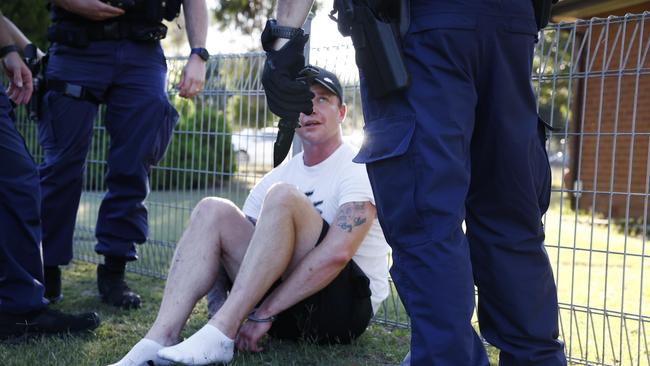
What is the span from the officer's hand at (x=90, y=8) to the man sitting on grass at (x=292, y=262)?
1084mm

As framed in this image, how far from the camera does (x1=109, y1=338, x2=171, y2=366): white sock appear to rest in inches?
95.4

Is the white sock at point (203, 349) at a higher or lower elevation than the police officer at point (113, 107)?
lower

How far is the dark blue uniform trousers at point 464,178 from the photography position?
172cm

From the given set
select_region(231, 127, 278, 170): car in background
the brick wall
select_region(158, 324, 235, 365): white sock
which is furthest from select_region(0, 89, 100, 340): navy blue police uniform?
the brick wall

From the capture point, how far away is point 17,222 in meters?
2.83

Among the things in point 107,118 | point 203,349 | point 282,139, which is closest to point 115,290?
point 107,118

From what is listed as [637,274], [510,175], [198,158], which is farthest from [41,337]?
[637,274]

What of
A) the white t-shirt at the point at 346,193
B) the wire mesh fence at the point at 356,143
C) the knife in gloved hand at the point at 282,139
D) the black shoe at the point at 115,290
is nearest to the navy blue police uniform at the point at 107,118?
the black shoe at the point at 115,290

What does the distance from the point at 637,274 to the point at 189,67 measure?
11.3ft

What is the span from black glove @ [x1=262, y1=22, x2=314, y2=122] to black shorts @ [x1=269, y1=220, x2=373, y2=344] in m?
1.00

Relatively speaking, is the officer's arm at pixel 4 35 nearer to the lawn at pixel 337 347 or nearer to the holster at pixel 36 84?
the holster at pixel 36 84

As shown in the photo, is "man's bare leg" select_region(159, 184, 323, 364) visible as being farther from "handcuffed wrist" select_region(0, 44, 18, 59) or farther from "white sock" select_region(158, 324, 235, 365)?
"handcuffed wrist" select_region(0, 44, 18, 59)

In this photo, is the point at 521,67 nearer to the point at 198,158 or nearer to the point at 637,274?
the point at 198,158

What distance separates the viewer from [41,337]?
288cm
